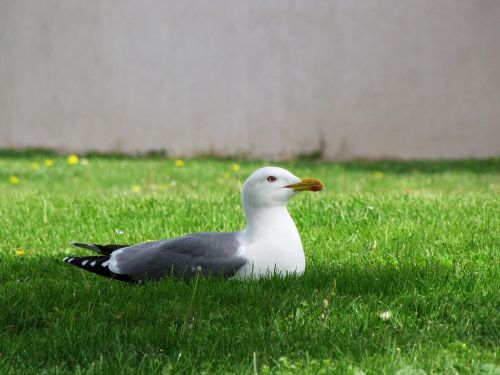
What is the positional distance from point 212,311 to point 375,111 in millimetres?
8946

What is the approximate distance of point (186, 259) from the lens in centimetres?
366

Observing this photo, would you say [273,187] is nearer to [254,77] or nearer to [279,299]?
[279,299]

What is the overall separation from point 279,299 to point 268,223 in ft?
1.24

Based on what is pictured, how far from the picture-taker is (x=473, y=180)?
8945 mm

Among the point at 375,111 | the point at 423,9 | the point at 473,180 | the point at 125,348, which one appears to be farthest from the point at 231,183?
the point at 125,348

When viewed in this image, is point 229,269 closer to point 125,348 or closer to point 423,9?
point 125,348

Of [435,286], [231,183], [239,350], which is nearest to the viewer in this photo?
[239,350]

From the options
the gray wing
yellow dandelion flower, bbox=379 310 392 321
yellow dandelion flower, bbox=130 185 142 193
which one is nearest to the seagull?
the gray wing

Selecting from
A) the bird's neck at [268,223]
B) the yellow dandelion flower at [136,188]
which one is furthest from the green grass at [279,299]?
the yellow dandelion flower at [136,188]

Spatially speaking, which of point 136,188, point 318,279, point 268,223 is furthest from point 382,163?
point 268,223

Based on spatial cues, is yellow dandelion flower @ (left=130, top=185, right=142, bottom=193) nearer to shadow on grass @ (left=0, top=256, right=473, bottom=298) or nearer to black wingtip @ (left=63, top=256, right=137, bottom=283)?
shadow on grass @ (left=0, top=256, right=473, bottom=298)

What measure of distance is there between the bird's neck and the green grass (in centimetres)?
20

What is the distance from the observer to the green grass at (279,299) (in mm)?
2791

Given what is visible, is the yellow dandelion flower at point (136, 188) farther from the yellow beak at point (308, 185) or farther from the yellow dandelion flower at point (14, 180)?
the yellow beak at point (308, 185)
